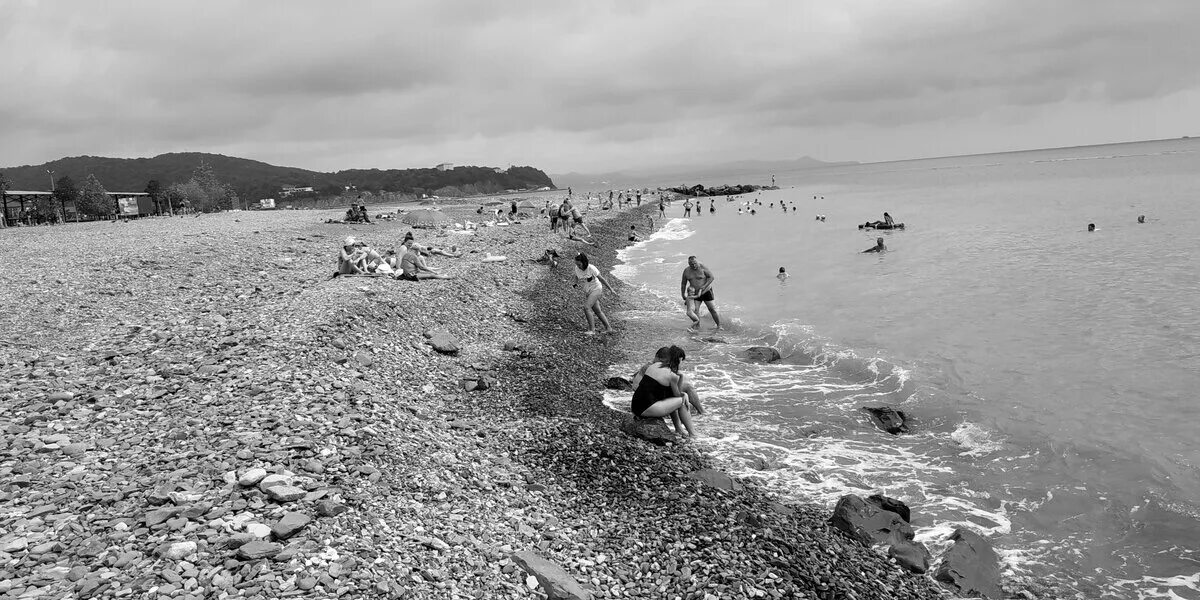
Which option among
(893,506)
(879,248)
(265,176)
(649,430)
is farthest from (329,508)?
(265,176)

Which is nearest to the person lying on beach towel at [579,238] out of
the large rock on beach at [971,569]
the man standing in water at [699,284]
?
the man standing in water at [699,284]

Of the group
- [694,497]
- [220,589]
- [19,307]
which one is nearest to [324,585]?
[220,589]

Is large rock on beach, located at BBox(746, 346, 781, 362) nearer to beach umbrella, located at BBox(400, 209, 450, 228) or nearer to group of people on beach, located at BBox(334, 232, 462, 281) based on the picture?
group of people on beach, located at BBox(334, 232, 462, 281)

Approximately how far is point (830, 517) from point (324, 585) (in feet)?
17.9

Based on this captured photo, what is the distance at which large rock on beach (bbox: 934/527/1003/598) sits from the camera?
595 cm

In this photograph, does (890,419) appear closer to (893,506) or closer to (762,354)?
(893,506)

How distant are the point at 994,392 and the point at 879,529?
597 centimetres

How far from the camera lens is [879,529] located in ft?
22.0

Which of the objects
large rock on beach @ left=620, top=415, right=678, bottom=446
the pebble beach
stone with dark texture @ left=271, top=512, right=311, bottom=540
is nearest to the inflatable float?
the pebble beach

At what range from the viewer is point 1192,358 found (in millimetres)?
11812

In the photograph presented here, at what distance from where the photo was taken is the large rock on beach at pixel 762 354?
13422mm

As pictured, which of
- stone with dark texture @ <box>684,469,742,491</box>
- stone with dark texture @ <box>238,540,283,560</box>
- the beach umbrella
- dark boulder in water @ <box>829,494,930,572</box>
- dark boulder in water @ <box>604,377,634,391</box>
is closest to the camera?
stone with dark texture @ <box>238,540,283,560</box>

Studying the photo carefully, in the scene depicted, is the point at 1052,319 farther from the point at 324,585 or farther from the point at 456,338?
the point at 324,585

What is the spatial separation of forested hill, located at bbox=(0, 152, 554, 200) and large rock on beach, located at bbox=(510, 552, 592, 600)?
11825 cm
